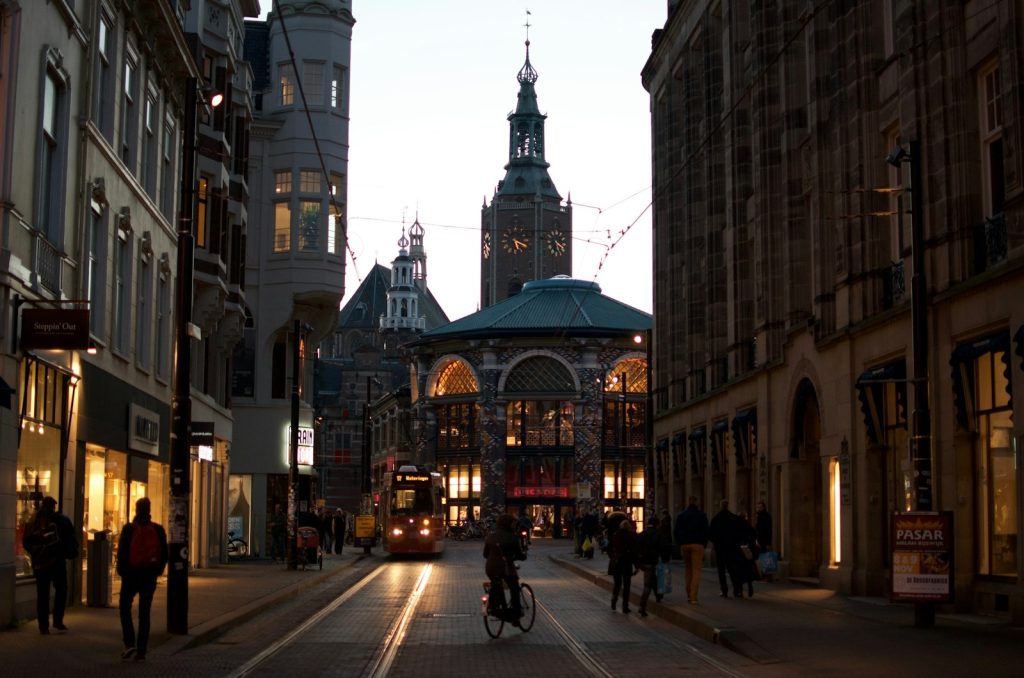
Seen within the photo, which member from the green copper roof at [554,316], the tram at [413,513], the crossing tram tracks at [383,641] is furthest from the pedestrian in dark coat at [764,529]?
the green copper roof at [554,316]

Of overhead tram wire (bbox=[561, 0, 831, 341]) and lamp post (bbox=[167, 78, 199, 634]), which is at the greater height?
overhead tram wire (bbox=[561, 0, 831, 341])

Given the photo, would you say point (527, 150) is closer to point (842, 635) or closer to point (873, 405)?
point (873, 405)

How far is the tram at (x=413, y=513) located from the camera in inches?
2233

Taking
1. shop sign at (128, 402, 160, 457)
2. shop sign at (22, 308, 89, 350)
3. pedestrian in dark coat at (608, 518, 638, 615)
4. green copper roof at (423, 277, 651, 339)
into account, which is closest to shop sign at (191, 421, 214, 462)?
shop sign at (128, 402, 160, 457)

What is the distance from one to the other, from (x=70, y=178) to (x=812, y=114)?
1586cm

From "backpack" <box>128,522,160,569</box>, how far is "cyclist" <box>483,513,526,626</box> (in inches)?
209

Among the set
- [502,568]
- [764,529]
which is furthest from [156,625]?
[764,529]

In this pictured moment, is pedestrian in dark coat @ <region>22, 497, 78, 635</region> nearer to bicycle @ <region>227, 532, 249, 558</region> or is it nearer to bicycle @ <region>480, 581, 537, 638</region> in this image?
bicycle @ <region>480, 581, 537, 638</region>

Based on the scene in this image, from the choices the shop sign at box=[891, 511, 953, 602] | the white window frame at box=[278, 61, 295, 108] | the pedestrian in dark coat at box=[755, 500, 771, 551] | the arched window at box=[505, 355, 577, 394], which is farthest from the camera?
the arched window at box=[505, 355, 577, 394]

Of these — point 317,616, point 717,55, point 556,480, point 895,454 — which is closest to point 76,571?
point 317,616

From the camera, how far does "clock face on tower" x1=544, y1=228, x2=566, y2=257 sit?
166125 mm

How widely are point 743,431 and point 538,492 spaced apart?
194 ft

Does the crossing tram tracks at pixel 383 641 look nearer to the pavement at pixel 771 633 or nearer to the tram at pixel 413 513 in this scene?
the pavement at pixel 771 633

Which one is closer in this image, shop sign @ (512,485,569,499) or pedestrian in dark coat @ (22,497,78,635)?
pedestrian in dark coat @ (22,497,78,635)
